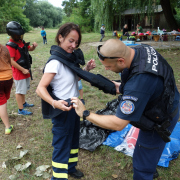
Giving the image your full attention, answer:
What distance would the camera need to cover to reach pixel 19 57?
3641 millimetres

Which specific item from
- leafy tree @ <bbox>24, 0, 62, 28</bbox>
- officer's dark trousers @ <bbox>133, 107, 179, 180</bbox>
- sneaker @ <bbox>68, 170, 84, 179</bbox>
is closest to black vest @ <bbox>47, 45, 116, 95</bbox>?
officer's dark trousers @ <bbox>133, 107, 179, 180</bbox>

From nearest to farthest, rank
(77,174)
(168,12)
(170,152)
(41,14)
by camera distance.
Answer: (77,174), (170,152), (168,12), (41,14)

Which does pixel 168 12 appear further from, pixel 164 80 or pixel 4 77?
pixel 164 80

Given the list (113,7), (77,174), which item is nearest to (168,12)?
(113,7)

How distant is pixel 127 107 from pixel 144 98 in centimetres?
15

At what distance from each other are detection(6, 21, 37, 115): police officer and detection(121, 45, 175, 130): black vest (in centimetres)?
270

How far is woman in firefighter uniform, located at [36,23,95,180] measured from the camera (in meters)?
1.81

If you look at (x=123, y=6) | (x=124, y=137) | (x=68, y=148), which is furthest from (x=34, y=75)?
(x=123, y=6)

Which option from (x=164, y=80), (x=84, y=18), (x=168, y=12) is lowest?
(x=164, y=80)

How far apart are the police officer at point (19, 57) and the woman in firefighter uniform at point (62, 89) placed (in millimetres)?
1806

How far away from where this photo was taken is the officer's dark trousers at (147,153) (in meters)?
1.74

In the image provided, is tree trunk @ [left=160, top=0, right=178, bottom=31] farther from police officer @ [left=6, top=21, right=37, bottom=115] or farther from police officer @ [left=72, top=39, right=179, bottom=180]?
police officer @ [left=72, top=39, right=179, bottom=180]

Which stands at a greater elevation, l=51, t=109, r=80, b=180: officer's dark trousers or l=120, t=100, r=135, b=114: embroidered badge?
l=120, t=100, r=135, b=114: embroidered badge

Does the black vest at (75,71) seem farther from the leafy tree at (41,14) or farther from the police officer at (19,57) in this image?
the leafy tree at (41,14)
